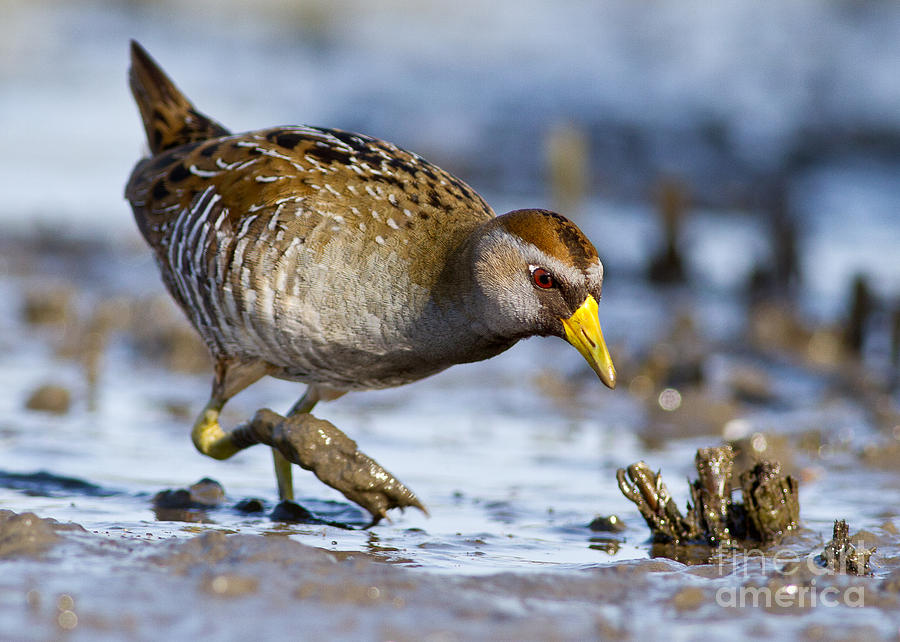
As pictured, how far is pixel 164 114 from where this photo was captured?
5902mm

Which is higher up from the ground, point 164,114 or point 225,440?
point 164,114

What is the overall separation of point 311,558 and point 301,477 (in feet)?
6.32

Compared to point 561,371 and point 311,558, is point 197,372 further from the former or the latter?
point 311,558

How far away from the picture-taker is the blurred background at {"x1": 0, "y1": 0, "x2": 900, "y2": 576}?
625 centimetres

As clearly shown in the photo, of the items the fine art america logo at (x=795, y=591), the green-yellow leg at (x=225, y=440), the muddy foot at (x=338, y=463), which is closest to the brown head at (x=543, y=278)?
the muddy foot at (x=338, y=463)

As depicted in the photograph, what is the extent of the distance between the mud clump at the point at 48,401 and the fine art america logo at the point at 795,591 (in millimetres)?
3526

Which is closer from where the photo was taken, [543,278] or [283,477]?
[543,278]

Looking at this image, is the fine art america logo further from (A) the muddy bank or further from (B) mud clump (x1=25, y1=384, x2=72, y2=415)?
(B) mud clump (x1=25, y1=384, x2=72, y2=415)

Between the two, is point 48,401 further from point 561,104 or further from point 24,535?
point 561,104

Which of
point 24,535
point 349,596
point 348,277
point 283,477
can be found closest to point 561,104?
point 283,477

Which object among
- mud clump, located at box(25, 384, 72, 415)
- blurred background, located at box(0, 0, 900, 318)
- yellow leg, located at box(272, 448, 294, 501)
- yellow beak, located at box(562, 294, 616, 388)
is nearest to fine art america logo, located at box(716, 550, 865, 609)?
yellow beak, located at box(562, 294, 616, 388)

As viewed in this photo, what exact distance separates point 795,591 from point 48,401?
3884 mm

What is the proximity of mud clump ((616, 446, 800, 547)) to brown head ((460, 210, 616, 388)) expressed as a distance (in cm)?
46

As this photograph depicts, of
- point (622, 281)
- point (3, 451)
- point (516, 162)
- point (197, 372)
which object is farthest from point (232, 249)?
point (516, 162)
